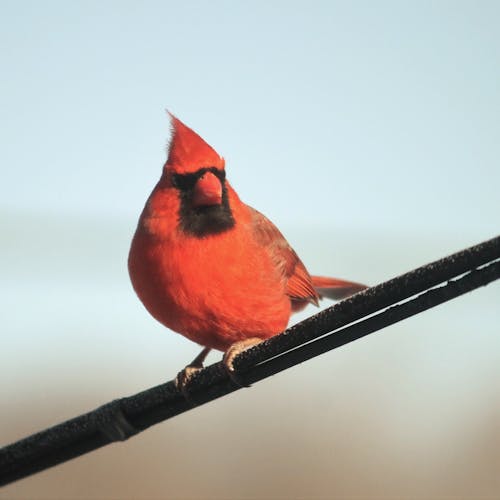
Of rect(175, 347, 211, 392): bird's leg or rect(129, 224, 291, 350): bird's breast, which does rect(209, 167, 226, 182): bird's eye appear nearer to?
rect(129, 224, 291, 350): bird's breast

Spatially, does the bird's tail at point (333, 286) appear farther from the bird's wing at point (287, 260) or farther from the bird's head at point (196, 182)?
the bird's head at point (196, 182)

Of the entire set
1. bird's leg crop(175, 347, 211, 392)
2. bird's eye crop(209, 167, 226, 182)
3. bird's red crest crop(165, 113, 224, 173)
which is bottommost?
bird's leg crop(175, 347, 211, 392)

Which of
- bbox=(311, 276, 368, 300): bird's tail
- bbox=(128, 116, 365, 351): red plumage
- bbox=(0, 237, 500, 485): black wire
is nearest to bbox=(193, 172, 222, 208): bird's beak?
bbox=(128, 116, 365, 351): red plumage

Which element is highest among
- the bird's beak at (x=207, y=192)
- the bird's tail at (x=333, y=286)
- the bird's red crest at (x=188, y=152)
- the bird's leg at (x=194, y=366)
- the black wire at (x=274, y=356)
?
the bird's red crest at (x=188, y=152)

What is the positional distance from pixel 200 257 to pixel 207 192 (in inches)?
7.7

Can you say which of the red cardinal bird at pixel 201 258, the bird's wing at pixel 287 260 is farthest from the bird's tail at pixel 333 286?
the red cardinal bird at pixel 201 258

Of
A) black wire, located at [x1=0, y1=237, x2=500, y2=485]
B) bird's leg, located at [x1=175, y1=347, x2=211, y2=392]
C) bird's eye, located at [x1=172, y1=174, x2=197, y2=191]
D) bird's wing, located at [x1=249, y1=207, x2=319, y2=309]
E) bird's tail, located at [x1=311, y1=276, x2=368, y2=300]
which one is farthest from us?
bird's tail, located at [x1=311, y1=276, x2=368, y2=300]

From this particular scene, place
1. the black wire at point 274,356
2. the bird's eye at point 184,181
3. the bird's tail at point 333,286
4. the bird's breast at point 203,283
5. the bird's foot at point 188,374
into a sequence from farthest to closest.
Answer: the bird's tail at point 333,286
the bird's eye at point 184,181
the bird's breast at point 203,283
the bird's foot at point 188,374
the black wire at point 274,356

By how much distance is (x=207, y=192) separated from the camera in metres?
2.95

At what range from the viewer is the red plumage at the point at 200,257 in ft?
9.47

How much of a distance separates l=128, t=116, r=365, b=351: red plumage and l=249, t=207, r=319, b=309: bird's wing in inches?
4.7

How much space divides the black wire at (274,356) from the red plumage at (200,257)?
0.77 metres

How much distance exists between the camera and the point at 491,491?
7.36 m

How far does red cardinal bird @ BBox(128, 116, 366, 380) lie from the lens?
289cm
